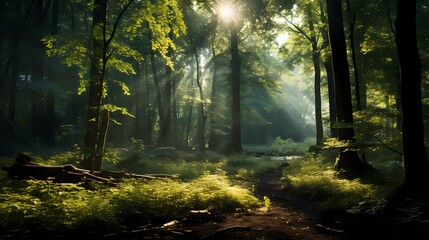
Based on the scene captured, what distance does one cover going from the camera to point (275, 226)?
7.04 metres

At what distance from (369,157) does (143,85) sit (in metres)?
28.9

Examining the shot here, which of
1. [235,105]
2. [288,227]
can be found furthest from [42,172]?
[235,105]

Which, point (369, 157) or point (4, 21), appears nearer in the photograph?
point (369, 157)

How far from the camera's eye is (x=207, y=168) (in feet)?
56.9

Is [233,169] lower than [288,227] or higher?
higher

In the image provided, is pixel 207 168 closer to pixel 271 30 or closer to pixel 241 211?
pixel 241 211

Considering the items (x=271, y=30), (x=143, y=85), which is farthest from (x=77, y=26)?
(x=271, y=30)

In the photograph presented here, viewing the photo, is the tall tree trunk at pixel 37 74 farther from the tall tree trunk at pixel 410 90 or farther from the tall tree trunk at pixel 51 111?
the tall tree trunk at pixel 410 90

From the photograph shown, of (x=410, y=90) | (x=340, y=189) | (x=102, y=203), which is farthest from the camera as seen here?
(x=340, y=189)

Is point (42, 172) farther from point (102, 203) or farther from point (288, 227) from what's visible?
point (288, 227)

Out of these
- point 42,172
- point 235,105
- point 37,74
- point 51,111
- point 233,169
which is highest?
point 37,74

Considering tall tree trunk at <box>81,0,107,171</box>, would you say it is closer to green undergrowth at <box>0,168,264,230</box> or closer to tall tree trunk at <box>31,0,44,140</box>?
green undergrowth at <box>0,168,264,230</box>

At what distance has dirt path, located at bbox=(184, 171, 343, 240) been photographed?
20.4ft

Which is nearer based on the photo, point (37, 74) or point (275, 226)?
point (275, 226)
